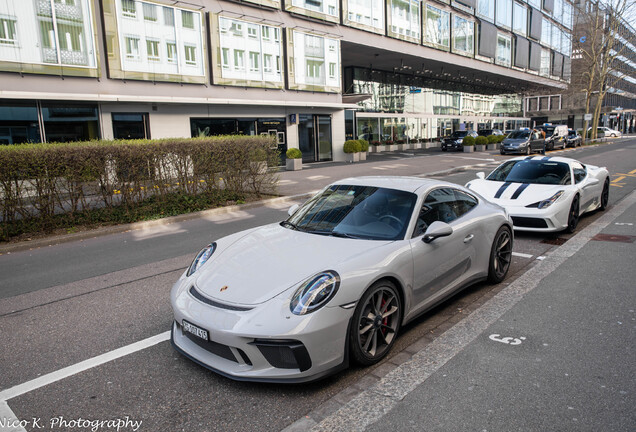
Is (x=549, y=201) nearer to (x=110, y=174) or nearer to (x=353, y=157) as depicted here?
(x=110, y=174)

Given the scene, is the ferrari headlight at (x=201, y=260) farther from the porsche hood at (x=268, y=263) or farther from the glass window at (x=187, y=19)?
the glass window at (x=187, y=19)

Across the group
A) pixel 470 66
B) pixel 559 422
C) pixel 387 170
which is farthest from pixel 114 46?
pixel 470 66

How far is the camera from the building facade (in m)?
16.7

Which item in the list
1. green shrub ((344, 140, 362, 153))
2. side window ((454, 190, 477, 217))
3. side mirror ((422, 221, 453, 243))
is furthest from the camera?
green shrub ((344, 140, 362, 153))

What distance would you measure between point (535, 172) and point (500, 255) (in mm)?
3940

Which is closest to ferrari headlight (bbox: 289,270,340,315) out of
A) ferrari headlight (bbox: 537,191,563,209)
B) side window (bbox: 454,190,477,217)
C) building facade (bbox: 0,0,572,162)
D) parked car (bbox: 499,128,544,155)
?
side window (bbox: 454,190,477,217)

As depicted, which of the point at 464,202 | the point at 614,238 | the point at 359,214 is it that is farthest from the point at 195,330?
the point at 614,238

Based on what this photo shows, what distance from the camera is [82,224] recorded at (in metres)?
9.99

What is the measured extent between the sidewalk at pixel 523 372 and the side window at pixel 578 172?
393cm

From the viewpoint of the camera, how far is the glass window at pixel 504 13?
1834 inches

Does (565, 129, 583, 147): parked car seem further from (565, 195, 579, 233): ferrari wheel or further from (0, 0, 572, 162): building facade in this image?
(565, 195, 579, 233): ferrari wheel

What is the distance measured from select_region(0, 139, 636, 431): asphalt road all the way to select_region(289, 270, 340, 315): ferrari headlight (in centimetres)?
62

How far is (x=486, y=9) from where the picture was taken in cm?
4431

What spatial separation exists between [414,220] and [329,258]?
3.48 feet
